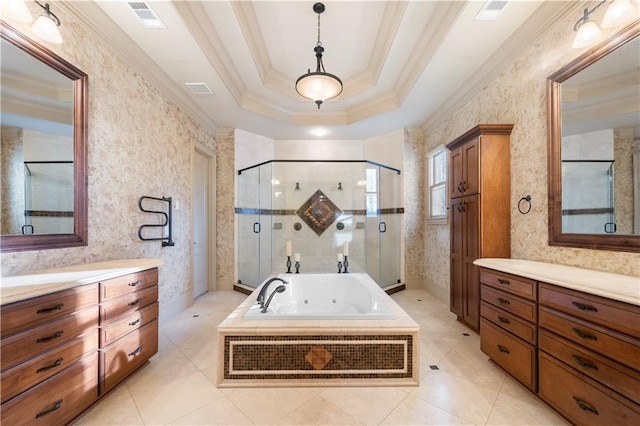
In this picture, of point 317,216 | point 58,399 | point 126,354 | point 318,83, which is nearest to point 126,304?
point 126,354

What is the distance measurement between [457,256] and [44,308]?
3292mm

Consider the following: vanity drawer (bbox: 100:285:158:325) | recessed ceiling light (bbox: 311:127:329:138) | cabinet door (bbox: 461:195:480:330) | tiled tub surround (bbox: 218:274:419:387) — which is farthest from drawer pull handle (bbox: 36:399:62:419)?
recessed ceiling light (bbox: 311:127:329:138)

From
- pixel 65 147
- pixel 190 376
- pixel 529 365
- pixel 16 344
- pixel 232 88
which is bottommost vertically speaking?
pixel 190 376

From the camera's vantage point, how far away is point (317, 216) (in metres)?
4.36

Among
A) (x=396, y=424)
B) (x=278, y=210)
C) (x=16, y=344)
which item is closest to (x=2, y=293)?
(x=16, y=344)

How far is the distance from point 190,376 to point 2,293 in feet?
4.05

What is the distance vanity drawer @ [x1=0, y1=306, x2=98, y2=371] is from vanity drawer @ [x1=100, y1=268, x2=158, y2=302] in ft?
0.37

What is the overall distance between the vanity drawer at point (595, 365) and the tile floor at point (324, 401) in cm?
41

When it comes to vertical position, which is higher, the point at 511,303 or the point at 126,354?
the point at 511,303

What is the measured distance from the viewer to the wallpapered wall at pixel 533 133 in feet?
6.01

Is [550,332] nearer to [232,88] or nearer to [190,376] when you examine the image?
[190,376]

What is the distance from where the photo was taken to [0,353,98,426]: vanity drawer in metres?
1.14

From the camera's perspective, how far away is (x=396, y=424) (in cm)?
142

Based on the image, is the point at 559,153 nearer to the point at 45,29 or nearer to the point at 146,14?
the point at 146,14
